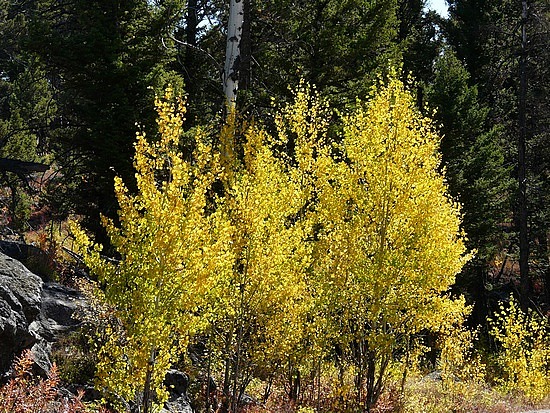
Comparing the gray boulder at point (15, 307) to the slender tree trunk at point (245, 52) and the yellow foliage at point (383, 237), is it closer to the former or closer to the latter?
the yellow foliage at point (383, 237)

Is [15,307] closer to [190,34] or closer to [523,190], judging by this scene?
[190,34]

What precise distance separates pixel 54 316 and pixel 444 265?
5.24 meters

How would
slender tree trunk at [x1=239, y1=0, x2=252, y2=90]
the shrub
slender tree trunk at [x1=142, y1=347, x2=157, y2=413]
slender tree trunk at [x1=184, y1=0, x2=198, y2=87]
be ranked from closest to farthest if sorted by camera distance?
the shrub < slender tree trunk at [x1=142, y1=347, x2=157, y2=413] < slender tree trunk at [x1=239, y1=0, x2=252, y2=90] < slender tree trunk at [x1=184, y1=0, x2=198, y2=87]

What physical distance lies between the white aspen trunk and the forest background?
0.12 meters

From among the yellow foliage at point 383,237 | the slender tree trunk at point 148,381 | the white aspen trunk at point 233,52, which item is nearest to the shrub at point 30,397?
the slender tree trunk at point 148,381

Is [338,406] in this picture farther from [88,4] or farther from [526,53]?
[526,53]

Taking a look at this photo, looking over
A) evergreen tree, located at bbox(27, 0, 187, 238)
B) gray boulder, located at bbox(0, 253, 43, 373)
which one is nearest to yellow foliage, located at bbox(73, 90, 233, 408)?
gray boulder, located at bbox(0, 253, 43, 373)

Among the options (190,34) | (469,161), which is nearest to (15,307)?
(190,34)

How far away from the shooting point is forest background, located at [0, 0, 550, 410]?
996 cm

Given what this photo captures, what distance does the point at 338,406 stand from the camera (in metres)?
8.56

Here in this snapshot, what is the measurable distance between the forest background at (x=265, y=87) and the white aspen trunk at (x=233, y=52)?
117 mm

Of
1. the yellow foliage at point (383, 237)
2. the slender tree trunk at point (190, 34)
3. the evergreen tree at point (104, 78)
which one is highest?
the slender tree trunk at point (190, 34)

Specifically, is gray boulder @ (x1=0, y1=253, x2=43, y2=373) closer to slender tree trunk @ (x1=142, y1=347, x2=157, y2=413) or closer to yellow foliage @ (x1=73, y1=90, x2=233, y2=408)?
yellow foliage @ (x1=73, y1=90, x2=233, y2=408)

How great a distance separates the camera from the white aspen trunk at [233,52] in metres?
9.48
